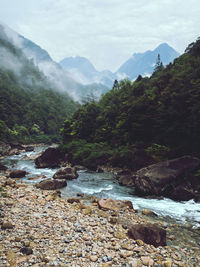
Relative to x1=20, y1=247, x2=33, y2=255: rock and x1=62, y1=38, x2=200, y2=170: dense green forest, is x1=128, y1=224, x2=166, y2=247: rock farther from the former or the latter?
x1=62, y1=38, x2=200, y2=170: dense green forest

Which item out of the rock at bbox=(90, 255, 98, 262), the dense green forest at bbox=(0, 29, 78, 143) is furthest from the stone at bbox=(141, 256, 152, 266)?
the dense green forest at bbox=(0, 29, 78, 143)

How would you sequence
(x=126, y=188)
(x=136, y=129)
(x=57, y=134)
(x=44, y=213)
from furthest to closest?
(x=57, y=134)
(x=136, y=129)
(x=126, y=188)
(x=44, y=213)

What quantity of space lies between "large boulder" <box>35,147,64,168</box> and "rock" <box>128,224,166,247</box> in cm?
2205

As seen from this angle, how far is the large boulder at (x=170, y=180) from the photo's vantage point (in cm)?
1588

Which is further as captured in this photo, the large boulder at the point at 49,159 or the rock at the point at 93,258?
the large boulder at the point at 49,159

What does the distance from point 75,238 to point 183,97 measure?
19.2 meters

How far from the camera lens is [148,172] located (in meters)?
17.4

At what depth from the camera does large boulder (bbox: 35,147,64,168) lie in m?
29.0

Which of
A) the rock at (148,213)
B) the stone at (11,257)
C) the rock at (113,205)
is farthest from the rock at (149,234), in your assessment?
the stone at (11,257)

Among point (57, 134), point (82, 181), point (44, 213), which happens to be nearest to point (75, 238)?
point (44, 213)

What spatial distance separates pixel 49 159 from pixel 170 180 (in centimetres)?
1990

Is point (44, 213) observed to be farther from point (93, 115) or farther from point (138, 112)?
point (93, 115)

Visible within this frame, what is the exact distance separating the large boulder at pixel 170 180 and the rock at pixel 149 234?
7495 millimetres

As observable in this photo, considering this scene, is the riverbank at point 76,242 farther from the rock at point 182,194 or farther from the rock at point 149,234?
the rock at point 182,194
